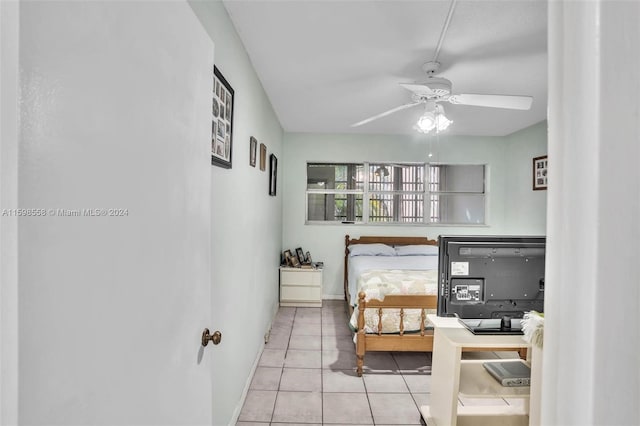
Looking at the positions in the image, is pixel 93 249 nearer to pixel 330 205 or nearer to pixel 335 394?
pixel 335 394

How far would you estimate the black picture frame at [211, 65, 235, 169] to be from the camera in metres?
1.69

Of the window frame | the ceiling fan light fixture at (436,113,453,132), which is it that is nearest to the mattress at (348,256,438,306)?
the window frame

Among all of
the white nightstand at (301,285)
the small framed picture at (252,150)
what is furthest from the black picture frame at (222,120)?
the white nightstand at (301,285)

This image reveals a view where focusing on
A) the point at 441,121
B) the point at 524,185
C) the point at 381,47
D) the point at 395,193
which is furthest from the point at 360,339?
the point at 524,185

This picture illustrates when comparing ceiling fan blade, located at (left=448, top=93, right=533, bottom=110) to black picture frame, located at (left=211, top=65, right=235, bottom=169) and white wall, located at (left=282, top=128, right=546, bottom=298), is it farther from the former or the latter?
white wall, located at (left=282, top=128, right=546, bottom=298)

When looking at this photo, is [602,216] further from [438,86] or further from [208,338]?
[438,86]

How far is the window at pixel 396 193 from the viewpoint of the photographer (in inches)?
211

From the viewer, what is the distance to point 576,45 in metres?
0.37

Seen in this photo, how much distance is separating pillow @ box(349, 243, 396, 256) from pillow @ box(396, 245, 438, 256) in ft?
0.32

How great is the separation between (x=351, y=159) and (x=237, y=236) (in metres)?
3.31

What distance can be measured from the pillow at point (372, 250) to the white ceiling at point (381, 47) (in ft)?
6.22

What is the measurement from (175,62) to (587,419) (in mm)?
986

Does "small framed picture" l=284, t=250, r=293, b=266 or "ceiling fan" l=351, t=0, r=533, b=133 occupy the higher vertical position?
"ceiling fan" l=351, t=0, r=533, b=133

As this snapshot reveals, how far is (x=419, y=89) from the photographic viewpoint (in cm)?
244
